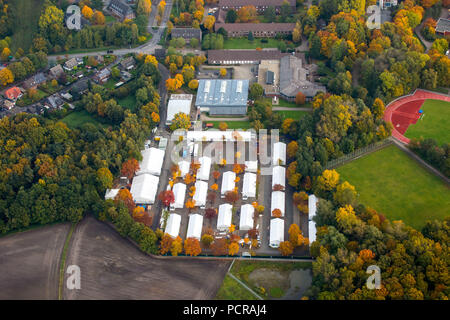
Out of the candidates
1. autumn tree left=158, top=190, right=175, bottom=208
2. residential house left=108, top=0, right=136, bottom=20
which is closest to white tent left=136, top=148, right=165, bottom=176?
autumn tree left=158, top=190, right=175, bottom=208

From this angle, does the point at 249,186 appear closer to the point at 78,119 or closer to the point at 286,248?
the point at 286,248

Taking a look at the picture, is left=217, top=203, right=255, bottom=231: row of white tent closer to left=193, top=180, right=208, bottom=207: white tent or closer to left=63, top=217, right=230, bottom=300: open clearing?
left=193, top=180, right=208, bottom=207: white tent

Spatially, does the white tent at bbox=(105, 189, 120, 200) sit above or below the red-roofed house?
below

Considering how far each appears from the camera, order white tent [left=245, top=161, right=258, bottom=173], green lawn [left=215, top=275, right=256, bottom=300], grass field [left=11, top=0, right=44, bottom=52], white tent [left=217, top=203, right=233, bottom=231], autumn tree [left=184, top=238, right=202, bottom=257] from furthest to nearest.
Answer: grass field [left=11, top=0, right=44, bottom=52] < white tent [left=245, top=161, right=258, bottom=173] < white tent [left=217, top=203, right=233, bottom=231] < autumn tree [left=184, top=238, right=202, bottom=257] < green lawn [left=215, top=275, right=256, bottom=300]

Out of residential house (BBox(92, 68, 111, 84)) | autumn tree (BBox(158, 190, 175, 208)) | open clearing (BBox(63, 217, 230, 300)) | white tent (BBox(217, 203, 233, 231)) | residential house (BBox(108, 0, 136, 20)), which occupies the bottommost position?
open clearing (BBox(63, 217, 230, 300))

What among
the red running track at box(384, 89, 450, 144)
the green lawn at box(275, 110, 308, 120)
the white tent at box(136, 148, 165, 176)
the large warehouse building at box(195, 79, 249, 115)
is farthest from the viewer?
the large warehouse building at box(195, 79, 249, 115)

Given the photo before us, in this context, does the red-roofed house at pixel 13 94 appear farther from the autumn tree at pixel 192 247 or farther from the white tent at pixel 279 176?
the white tent at pixel 279 176

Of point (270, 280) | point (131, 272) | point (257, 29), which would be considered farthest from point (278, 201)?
point (257, 29)
